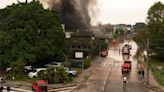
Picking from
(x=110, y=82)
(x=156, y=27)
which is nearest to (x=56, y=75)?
(x=110, y=82)

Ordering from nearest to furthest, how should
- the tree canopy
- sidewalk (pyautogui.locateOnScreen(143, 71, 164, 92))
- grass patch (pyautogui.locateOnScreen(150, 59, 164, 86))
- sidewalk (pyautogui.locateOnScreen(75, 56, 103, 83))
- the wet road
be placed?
the wet road < sidewalk (pyautogui.locateOnScreen(143, 71, 164, 92)) < grass patch (pyautogui.locateOnScreen(150, 59, 164, 86)) < sidewalk (pyautogui.locateOnScreen(75, 56, 103, 83)) < the tree canopy

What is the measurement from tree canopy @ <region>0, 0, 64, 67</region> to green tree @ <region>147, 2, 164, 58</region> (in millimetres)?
19557

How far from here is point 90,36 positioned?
3659 inches

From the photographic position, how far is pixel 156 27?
82.1 meters

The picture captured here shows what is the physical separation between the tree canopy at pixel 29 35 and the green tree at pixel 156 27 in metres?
19.6

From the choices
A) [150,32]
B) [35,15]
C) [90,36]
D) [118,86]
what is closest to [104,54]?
[90,36]

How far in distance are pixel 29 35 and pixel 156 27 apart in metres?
31.9

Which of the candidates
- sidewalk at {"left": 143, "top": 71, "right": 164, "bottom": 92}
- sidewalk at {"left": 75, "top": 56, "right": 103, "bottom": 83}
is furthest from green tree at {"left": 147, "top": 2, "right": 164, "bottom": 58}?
sidewalk at {"left": 143, "top": 71, "right": 164, "bottom": 92}

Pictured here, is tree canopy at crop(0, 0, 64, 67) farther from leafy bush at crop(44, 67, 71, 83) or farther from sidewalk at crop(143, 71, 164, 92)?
sidewalk at crop(143, 71, 164, 92)

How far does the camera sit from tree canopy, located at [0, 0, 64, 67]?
2363 inches

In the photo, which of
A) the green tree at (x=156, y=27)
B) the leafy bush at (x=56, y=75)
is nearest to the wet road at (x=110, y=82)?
the leafy bush at (x=56, y=75)

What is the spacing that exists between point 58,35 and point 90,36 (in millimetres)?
27740

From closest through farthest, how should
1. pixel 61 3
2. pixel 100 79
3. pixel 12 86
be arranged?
pixel 12 86 < pixel 100 79 < pixel 61 3

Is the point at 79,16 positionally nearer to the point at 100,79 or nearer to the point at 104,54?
the point at 104,54
